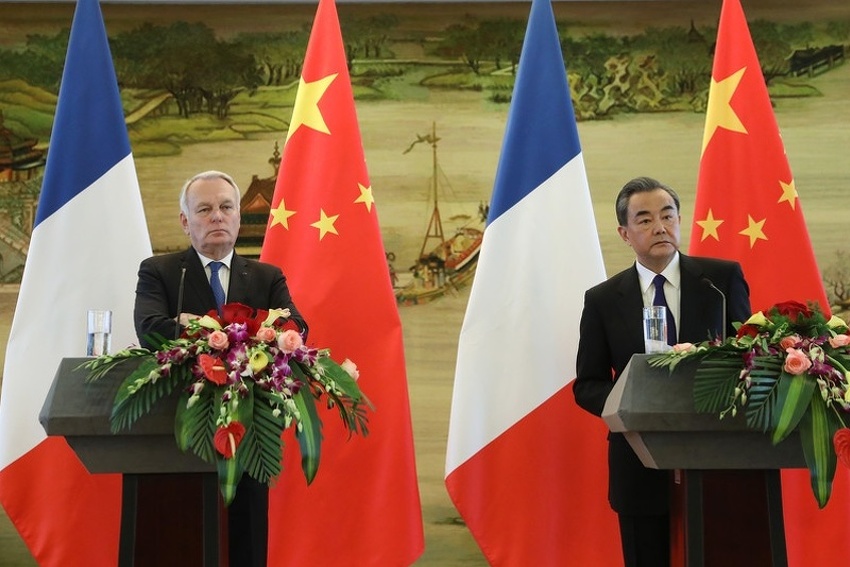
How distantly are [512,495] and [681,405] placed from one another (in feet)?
4.95

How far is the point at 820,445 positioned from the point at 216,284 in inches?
81.3

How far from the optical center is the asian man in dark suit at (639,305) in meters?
3.30

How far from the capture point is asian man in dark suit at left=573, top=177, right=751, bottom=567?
10.8 ft

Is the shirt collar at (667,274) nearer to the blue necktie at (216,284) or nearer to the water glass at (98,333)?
the blue necktie at (216,284)

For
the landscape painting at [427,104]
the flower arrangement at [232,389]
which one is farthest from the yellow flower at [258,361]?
the landscape painting at [427,104]

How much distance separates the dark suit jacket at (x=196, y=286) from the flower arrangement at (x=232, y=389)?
0.77m

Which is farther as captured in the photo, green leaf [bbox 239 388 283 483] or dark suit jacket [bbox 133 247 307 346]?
dark suit jacket [bbox 133 247 307 346]

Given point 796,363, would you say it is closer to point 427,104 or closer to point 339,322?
point 339,322

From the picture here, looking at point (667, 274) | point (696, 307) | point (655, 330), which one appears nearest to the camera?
point (655, 330)

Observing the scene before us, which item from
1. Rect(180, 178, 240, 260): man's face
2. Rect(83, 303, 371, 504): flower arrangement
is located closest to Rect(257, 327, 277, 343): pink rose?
Rect(83, 303, 371, 504): flower arrangement

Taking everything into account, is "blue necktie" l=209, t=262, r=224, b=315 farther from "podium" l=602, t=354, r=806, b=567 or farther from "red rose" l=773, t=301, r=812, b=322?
"red rose" l=773, t=301, r=812, b=322

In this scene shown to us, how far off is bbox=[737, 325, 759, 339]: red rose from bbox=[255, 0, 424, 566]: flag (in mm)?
1709

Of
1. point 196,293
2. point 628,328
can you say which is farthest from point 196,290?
point 628,328

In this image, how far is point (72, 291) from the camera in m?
4.12
